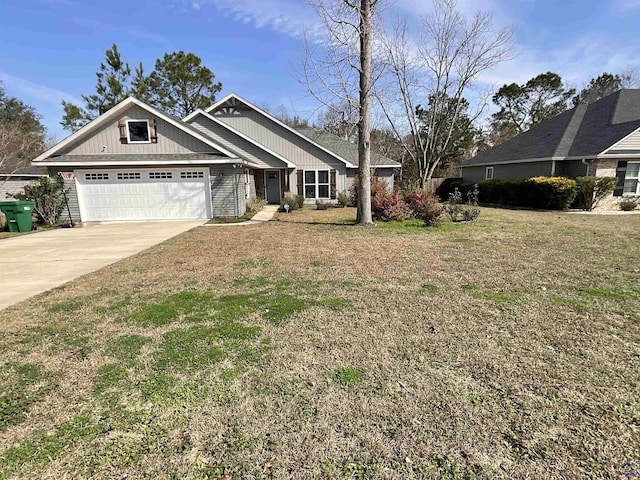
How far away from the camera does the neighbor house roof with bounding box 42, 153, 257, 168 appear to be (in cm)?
1323

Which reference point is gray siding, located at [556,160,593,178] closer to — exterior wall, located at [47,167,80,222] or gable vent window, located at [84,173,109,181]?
gable vent window, located at [84,173,109,181]

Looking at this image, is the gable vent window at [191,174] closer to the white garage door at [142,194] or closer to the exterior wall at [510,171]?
the white garage door at [142,194]

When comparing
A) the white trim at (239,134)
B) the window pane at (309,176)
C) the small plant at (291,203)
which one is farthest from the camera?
the window pane at (309,176)

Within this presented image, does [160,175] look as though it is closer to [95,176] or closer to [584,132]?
[95,176]

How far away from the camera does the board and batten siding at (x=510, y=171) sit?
62.5 feet

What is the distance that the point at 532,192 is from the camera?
57.6ft

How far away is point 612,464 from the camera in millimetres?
1993

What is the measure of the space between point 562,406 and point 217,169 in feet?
44.9

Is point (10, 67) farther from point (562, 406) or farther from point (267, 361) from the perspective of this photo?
point (562, 406)

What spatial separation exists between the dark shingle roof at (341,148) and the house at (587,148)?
7713 millimetres

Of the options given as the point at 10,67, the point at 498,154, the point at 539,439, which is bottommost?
the point at 539,439

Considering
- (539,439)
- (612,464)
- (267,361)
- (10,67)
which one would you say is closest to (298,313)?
(267,361)

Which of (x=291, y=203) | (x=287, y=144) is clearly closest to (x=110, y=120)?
(x=291, y=203)

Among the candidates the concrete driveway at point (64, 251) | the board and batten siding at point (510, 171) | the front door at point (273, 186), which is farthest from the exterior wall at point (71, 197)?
the board and batten siding at point (510, 171)
